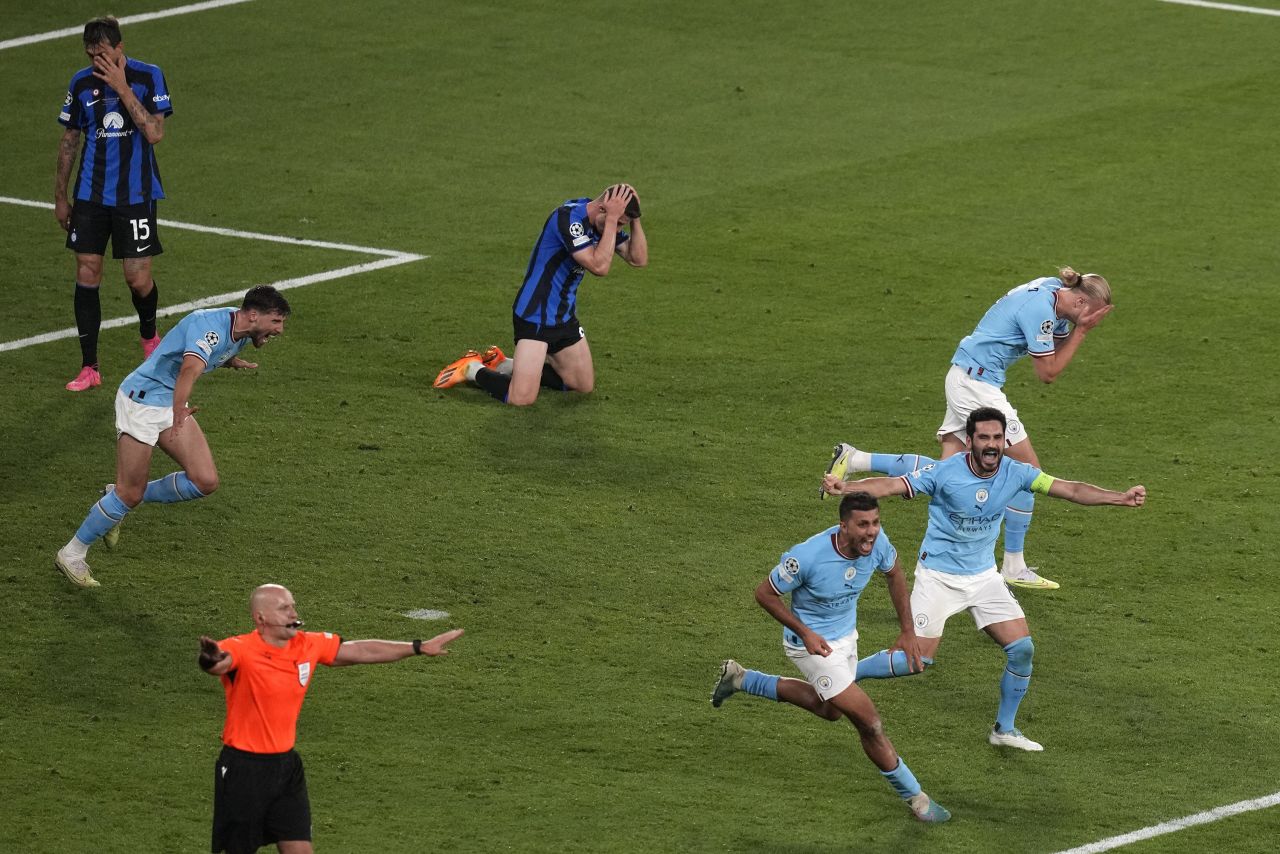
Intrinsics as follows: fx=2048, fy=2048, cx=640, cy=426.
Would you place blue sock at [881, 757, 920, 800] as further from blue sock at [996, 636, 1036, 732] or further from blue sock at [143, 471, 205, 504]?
blue sock at [143, 471, 205, 504]

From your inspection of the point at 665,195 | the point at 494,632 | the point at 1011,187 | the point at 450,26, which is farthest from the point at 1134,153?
the point at 494,632

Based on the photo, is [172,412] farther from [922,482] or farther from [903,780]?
[903,780]

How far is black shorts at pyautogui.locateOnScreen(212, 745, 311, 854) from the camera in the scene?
902 cm

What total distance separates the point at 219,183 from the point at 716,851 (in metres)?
14.2

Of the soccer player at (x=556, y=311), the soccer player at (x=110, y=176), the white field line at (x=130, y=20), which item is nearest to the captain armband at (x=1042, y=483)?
the soccer player at (x=556, y=311)

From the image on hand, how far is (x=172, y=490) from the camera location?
1348 centimetres

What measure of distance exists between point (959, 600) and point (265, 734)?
4.24 m

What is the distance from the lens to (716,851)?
1034 cm

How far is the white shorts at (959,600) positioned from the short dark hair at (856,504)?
4.29 ft

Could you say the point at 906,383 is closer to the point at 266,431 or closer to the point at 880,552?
the point at 266,431

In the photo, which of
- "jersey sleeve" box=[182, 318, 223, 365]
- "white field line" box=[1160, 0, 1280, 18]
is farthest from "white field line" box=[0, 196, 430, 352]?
"white field line" box=[1160, 0, 1280, 18]

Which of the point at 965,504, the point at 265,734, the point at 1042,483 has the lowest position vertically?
the point at 265,734

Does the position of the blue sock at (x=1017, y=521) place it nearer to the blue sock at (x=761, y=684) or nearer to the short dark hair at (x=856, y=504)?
the blue sock at (x=761, y=684)

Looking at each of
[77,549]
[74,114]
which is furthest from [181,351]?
[74,114]
